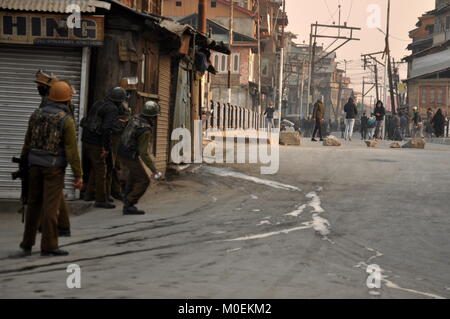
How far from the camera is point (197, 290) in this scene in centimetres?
635

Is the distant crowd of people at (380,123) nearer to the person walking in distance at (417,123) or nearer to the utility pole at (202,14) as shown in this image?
the person walking in distance at (417,123)

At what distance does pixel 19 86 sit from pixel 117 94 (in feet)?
7.27

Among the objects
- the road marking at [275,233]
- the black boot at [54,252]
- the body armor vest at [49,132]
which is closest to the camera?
the body armor vest at [49,132]

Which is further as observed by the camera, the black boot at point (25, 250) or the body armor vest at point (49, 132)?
the black boot at point (25, 250)

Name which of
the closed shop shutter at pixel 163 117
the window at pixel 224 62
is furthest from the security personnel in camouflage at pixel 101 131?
the window at pixel 224 62

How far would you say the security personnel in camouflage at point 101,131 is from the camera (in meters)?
12.1

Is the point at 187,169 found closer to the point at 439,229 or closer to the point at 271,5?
the point at 439,229

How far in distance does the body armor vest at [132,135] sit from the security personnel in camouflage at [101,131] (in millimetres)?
667

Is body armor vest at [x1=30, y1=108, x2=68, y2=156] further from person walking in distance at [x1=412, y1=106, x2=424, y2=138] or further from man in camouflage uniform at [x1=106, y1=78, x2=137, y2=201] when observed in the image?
person walking in distance at [x1=412, y1=106, x2=424, y2=138]

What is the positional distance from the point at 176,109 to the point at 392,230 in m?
8.32

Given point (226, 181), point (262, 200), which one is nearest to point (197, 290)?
point (262, 200)

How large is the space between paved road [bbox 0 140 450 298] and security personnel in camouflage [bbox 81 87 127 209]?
74 centimetres

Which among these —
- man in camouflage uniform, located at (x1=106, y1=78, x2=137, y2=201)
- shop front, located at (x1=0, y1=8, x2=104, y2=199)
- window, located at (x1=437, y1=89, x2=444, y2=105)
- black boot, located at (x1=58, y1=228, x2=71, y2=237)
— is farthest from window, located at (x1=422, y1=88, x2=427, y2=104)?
black boot, located at (x1=58, y1=228, x2=71, y2=237)
